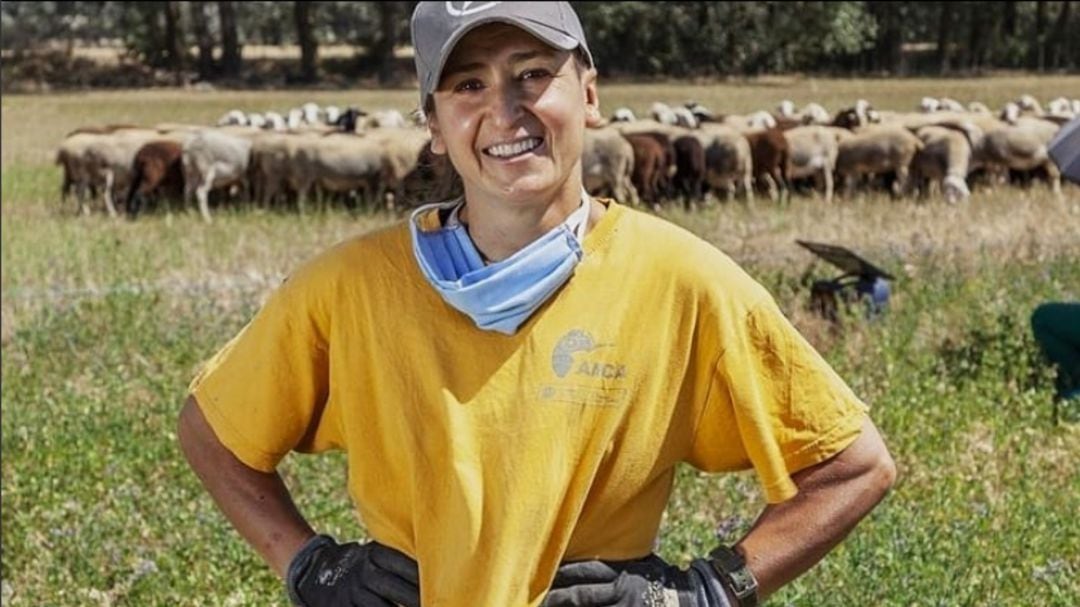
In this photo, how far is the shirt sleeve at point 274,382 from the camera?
263 cm

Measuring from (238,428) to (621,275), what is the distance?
74cm

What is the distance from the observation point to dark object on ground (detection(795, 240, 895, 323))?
873 centimetres

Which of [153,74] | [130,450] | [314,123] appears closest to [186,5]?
[153,74]

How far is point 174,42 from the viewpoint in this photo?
53344mm

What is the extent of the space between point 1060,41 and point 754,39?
362 inches

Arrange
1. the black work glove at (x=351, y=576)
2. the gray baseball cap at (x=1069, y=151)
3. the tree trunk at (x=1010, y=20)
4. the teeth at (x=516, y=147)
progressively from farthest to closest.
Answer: the tree trunk at (x=1010, y=20) → the gray baseball cap at (x=1069, y=151) → the black work glove at (x=351, y=576) → the teeth at (x=516, y=147)

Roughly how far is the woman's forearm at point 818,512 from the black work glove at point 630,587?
9cm

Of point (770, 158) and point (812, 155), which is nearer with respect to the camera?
point (770, 158)

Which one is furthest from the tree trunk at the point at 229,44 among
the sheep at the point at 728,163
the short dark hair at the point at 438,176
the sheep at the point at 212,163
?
the short dark hair at the point at 438,176

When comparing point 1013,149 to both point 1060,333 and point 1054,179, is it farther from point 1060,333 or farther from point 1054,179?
point 1060,333

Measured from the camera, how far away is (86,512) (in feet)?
19.6

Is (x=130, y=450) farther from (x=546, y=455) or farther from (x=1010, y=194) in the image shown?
(x=1010, y=194)

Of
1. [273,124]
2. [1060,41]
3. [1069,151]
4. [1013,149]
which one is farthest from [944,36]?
[1069,151]

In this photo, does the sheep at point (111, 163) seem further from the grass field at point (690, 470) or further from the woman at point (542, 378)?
the woman at point (542, 378)
